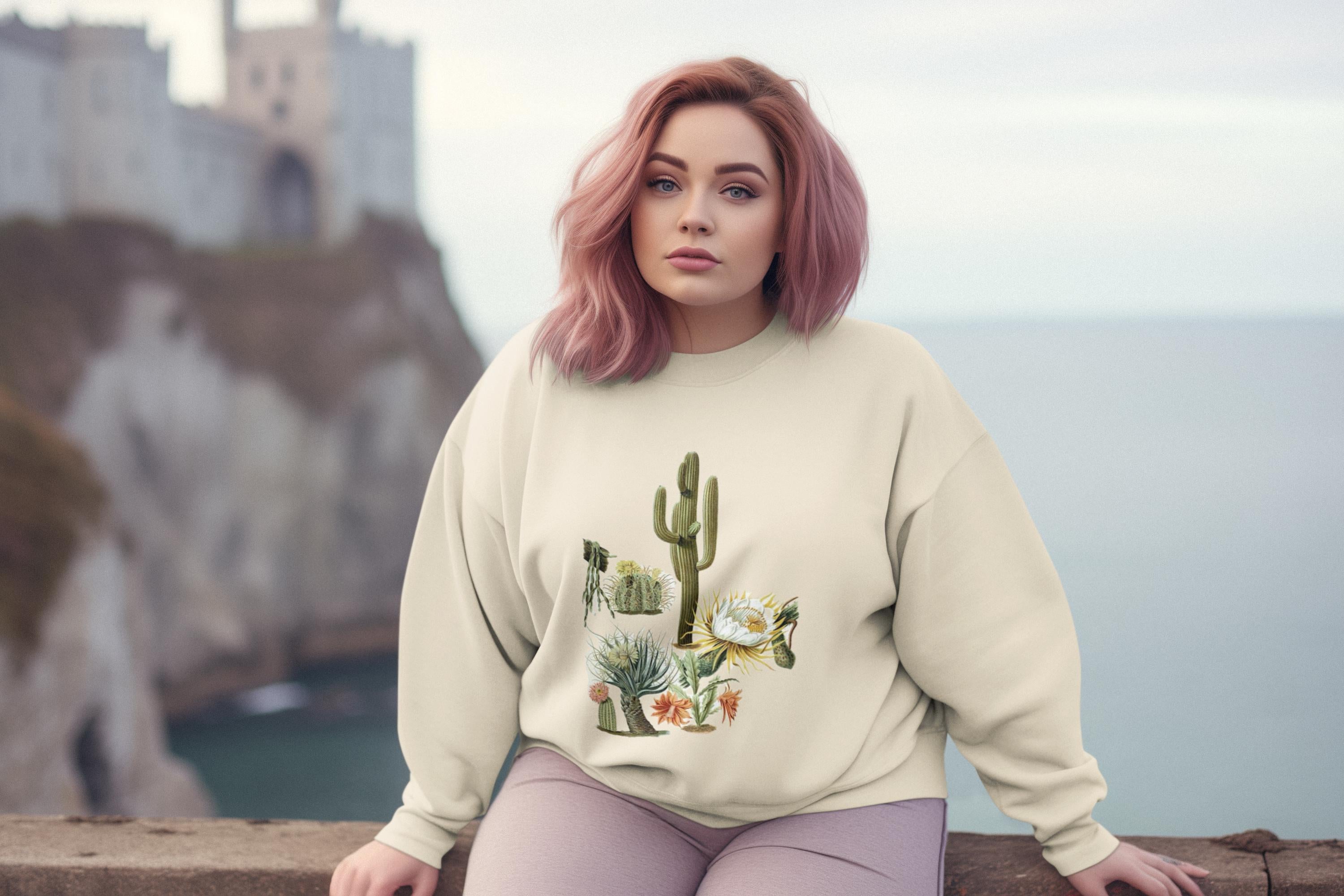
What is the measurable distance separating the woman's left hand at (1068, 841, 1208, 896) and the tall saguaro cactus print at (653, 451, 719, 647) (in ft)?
1.69

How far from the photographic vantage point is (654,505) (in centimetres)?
128

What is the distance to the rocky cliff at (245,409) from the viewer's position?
2066cm

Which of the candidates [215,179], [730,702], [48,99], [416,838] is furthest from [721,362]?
[215,179]

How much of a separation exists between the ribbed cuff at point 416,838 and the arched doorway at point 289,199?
85.3 feet

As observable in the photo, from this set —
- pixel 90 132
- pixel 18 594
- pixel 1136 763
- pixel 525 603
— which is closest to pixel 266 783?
pixel 18 594

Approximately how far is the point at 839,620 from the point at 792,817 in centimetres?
22

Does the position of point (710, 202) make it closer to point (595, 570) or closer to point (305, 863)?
point (595, 570)

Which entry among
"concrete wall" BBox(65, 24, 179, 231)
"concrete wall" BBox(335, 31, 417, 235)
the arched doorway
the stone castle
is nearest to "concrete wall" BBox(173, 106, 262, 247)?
the stone castle

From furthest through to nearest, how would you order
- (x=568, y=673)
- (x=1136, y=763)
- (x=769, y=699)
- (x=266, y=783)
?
(x=1136, y=763)
(x=266, y=783)
(x=568, y=673)
(x=769, y=699)

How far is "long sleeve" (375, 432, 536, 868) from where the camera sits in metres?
1.39

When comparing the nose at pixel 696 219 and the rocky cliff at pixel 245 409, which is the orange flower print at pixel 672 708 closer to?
the nose at pixel 696 219

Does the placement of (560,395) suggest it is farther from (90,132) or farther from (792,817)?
(90,132)

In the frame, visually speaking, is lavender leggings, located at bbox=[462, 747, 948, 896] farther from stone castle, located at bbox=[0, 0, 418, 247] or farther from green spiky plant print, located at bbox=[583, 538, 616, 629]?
stone castle, located at bbox=[0, 0, 418, 247]

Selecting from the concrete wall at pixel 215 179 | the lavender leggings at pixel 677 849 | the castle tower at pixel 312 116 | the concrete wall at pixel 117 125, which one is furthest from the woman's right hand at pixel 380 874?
the castle tower at pixel 312 116
